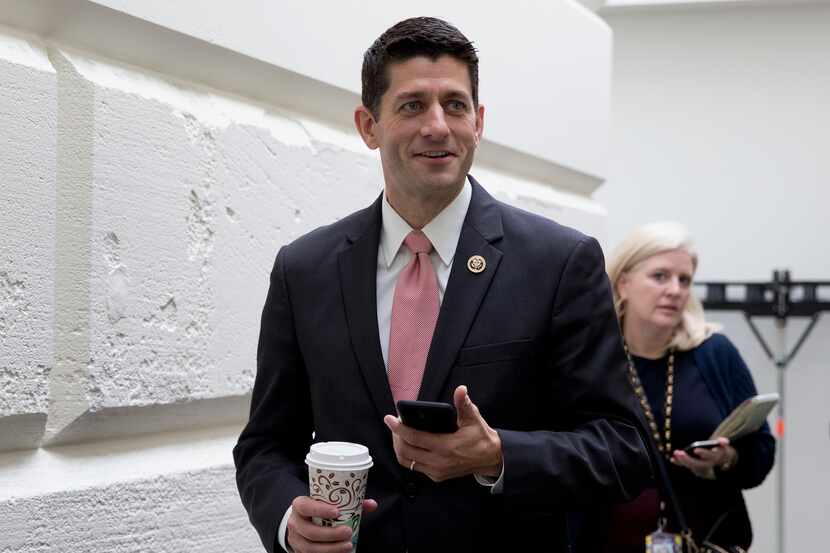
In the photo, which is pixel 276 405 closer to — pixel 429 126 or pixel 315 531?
pixel 315 531

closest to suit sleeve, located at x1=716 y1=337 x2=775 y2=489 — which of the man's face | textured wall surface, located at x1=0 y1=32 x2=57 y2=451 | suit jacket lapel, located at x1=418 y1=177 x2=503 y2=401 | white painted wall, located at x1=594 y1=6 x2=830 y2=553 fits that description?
Result: suit jacket lapel, located at x1=418 y1=177 x2=503 y2=401

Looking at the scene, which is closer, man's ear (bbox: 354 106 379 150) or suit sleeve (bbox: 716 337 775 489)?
man's ear (bbox: 354 106 379 150)

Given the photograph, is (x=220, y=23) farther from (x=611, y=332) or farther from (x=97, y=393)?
(x=611, y=332)

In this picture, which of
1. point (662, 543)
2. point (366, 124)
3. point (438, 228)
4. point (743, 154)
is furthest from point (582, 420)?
point (743, 154)

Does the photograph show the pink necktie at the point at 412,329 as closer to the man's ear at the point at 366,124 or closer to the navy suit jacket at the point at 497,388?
the navy suit jacket at the point at 497,388

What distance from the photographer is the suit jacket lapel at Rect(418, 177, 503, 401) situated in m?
1.79

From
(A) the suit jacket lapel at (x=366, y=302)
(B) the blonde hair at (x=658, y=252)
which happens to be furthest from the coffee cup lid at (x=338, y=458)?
(B) the blonde hair at (x=658, y=252)

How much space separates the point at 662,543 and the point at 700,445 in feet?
1.15

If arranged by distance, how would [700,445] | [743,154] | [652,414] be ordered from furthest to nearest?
[743,154], [652,414], [700,445]

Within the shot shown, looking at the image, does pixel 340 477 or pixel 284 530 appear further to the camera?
pixel 284 530

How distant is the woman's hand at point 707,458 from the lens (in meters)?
3.40

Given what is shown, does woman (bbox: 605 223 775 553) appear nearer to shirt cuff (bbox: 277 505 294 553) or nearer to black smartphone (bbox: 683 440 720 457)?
black smartphone (bbox: 683 440 720 457)

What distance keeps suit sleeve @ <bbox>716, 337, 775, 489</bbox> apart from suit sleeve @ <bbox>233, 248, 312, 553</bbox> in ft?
6.49

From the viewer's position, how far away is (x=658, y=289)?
3.80 m
